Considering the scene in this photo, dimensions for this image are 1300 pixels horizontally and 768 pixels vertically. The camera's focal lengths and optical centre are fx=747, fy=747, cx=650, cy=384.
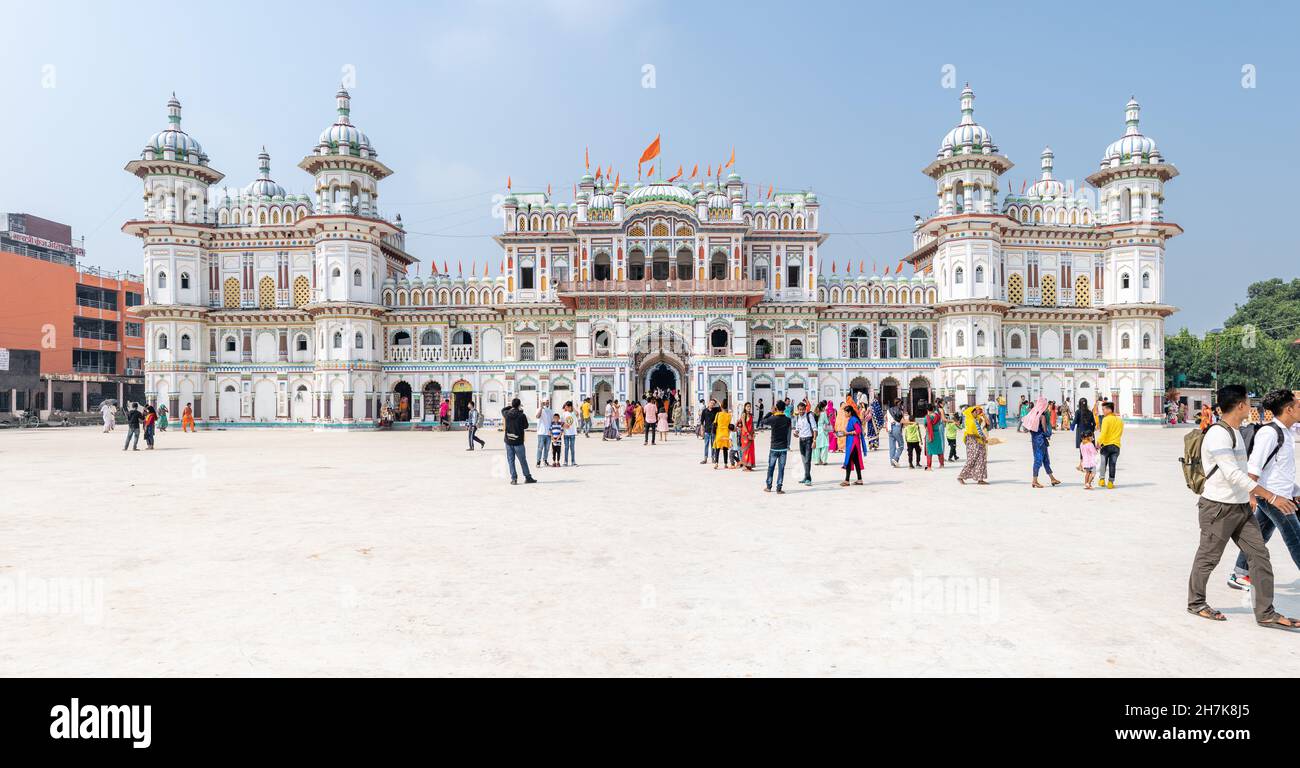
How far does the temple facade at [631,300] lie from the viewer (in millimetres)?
40875

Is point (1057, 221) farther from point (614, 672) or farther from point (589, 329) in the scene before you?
point (614, 672)

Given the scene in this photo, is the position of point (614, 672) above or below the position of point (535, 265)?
below

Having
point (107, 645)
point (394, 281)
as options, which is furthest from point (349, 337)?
point (107, 645)

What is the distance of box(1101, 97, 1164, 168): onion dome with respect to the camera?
41594 mm

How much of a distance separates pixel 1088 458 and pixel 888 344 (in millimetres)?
30150

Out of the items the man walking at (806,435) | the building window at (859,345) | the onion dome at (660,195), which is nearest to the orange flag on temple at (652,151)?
the onion dome at (660,195)

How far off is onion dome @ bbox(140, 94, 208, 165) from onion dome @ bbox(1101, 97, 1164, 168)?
5186 cm

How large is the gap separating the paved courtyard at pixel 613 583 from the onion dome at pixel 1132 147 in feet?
120

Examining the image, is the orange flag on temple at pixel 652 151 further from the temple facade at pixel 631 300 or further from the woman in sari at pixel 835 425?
the woman in sari at pixel 835 425

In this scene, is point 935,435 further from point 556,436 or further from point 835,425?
point 556,436

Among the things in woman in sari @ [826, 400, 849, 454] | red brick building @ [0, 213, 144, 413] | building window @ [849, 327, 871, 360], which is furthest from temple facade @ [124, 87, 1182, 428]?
woman in sari @ [826, 400, 849, 454]

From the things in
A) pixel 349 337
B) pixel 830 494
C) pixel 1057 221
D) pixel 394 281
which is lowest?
pixel 830 494

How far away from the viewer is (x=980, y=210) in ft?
137
